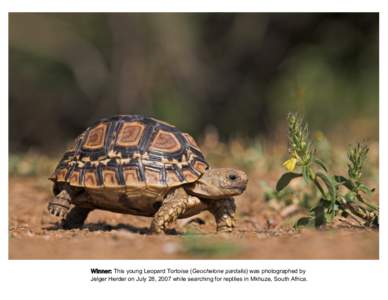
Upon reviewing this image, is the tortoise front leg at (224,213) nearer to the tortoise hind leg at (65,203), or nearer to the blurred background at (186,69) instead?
the tortoise hind leg at (65,203)

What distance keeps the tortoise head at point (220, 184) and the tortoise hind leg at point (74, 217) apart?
3.87 ft

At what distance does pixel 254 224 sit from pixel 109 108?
1257cm

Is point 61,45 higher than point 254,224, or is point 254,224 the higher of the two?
point 61,45

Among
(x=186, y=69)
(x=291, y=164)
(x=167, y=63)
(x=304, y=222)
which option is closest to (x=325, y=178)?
(x=291, y=164)

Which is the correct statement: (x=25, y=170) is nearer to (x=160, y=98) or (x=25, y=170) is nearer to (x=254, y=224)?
(x=254, y=224)

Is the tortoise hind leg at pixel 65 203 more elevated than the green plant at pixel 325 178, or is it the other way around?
the green plant at pixel 325 178

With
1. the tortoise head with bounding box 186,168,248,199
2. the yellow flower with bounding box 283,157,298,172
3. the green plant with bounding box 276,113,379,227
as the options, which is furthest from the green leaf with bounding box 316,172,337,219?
the tortoise head with bounding box 186,168,248,199

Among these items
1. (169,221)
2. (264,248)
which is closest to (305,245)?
(264,248)

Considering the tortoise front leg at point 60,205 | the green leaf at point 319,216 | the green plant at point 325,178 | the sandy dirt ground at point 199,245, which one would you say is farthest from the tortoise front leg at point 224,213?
the tortoise front leg at point 60,205

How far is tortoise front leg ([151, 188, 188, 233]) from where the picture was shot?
517 cm

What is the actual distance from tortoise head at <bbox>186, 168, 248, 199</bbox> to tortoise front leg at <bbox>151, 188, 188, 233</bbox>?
7.3 inches

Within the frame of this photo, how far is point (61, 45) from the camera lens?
18.4 meters

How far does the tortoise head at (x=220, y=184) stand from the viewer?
215 inches

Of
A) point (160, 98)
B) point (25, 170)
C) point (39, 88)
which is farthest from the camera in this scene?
point (39, 88)
